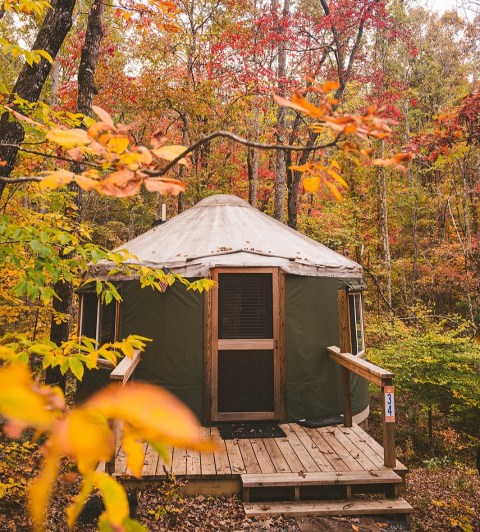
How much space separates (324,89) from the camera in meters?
0.91

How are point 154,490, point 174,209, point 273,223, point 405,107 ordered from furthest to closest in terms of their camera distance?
1. point 174,209
2. point 405,107
3. point 273,223
4. point 154,490

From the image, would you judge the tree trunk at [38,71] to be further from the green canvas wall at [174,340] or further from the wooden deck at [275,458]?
the wooden deck at [275,458]

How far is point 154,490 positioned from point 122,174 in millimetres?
3490

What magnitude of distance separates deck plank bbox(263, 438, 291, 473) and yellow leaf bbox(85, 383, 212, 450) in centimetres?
366

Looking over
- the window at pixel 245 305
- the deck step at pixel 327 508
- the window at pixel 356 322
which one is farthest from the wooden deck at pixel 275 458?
the window at pixel 356 322

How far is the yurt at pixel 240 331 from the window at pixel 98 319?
16 cm

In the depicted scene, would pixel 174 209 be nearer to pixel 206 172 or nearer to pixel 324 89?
pixel 206 172

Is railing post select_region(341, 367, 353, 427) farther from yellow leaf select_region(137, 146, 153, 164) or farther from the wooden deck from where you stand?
yellow leaf select_region(137, 146, 153, 164)

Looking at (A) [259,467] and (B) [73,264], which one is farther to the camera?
(A) [259,467]

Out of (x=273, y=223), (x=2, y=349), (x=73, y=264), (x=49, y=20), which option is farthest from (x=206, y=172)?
(x=2, y=349)

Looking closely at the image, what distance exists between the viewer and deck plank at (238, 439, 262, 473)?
3648 millimetres

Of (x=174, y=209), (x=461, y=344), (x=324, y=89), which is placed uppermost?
(x=174, y=209)

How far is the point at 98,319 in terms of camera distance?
18.3 feet

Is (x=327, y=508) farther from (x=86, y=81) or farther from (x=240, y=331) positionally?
(x=86, y=81)
